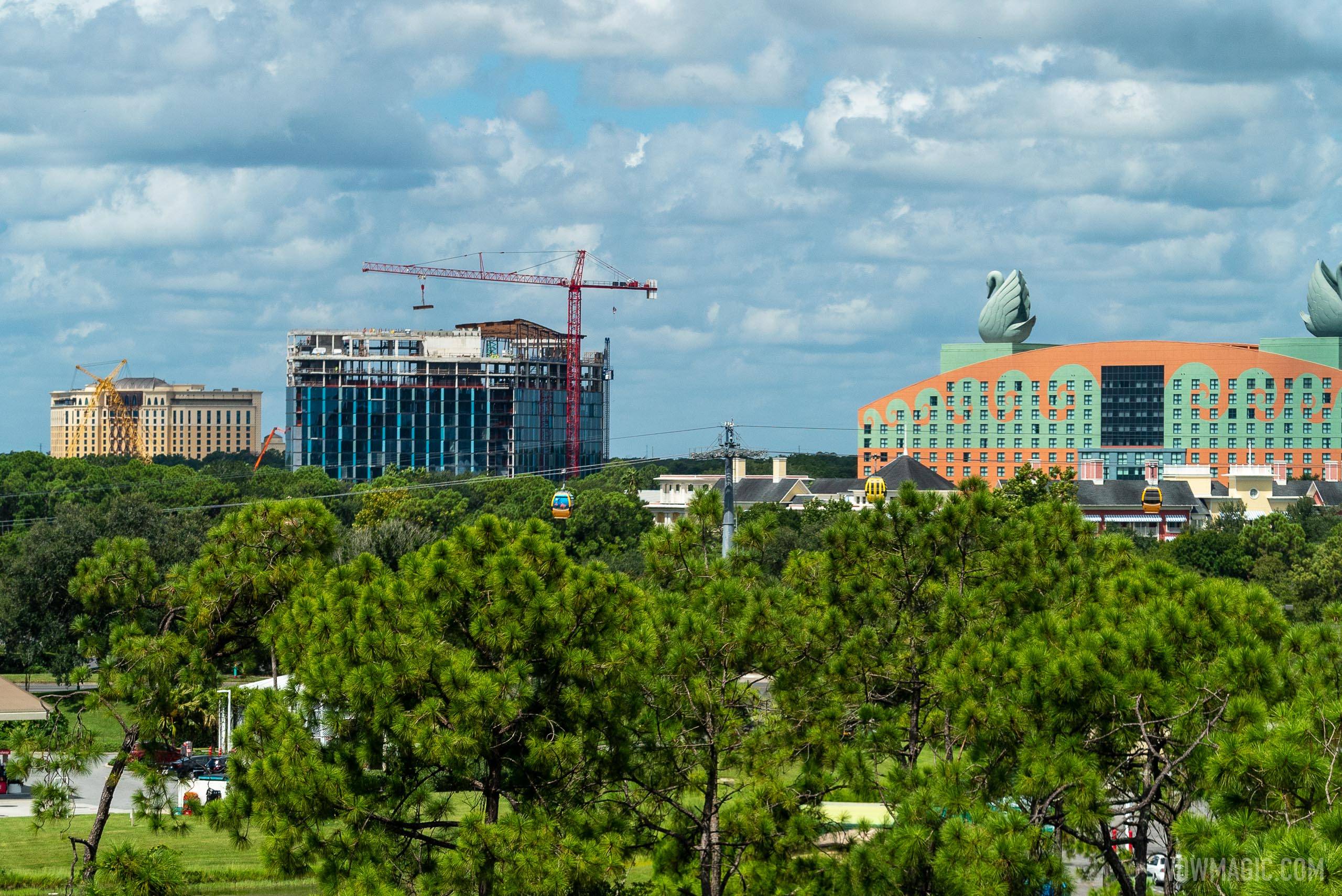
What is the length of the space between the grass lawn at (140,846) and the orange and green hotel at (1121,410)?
147 meters

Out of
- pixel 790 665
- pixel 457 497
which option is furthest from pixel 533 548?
pixel 457 497

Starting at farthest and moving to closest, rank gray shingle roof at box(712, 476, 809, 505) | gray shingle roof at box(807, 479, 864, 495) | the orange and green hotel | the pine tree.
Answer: the orange and green hotel
gray shingle roof at box(807, 479, 864, 495)
gray shingle roof at box(712, 476, 809, 505)
the pine tree

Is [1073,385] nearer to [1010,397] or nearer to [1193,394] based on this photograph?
[1010,397]

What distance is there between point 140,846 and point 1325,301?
562ft

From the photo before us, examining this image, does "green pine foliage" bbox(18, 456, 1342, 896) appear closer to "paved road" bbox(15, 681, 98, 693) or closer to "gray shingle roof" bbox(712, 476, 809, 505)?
"paved road" bbox(15, 681, 98, 693)

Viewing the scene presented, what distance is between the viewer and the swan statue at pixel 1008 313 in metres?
→ 186

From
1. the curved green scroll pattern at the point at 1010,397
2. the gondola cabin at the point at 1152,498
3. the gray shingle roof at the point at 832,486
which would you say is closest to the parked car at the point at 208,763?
the gondola cabin at the point at 1152,498

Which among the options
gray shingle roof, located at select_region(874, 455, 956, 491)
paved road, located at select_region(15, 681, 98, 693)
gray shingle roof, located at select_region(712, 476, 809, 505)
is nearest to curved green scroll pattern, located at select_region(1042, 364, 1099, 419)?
gray shingle roof, located at select_region(874, 455, 956, 491)

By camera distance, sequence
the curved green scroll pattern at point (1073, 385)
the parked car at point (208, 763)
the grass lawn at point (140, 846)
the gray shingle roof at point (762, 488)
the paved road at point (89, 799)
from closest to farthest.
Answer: the grass lawn at point (140, 846), the parked car at point (208, 763), the paved road at point (89, 799), the gray shingle roof at point (762, 488), the curved green scroll pattern at point (1073, 385)

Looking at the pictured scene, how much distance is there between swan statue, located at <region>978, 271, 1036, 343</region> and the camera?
186m

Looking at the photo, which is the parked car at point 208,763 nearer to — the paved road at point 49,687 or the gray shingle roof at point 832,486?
the paved road at point 49,687

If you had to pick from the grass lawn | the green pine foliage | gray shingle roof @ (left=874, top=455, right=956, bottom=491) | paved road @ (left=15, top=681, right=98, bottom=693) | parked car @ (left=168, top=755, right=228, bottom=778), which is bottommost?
paved road @ (left=15, top=681, right=98, bottom=693)

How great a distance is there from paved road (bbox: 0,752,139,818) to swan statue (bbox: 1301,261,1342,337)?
159 m

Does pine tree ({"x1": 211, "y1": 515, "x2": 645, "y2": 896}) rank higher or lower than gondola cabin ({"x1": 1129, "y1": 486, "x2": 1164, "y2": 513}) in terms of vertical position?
lower
